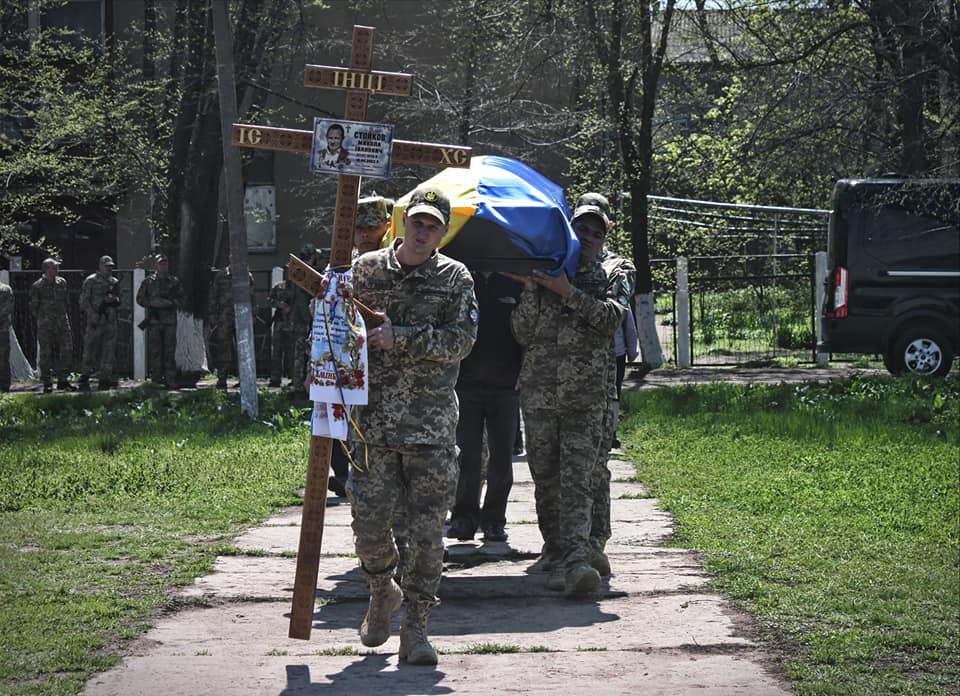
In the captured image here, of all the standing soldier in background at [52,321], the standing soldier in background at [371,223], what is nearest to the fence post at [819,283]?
the standing soldier in background at [52,321]

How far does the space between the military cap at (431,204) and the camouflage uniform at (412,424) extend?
0.23 metres

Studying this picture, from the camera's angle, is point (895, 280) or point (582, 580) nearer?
point (582, 580)

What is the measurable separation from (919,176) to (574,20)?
705 centimetres

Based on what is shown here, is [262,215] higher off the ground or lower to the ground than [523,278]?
higher

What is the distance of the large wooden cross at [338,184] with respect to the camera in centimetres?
637

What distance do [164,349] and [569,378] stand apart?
15493mm

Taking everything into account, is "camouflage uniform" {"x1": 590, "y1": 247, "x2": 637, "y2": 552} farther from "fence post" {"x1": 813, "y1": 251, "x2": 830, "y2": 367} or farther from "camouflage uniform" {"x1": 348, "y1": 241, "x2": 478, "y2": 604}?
"fence post" {"x1": 813, "y1": 251, "x2": 830, "y2": 367}

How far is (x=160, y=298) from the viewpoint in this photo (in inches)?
871

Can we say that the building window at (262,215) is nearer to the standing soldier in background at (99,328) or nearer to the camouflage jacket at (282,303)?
the standing soldier in background at (99,328)

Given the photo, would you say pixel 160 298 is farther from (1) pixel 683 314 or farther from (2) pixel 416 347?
(2) pixel 416 347

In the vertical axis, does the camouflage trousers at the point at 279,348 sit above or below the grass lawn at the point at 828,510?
above

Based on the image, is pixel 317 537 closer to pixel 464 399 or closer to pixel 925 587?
pixel 464 399

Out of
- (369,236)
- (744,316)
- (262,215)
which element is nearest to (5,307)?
(262,215)

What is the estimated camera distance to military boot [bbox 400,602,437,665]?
628cm
